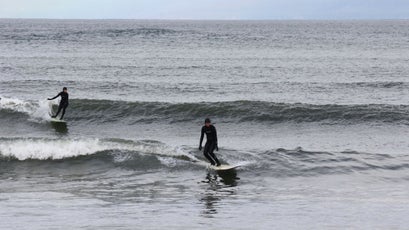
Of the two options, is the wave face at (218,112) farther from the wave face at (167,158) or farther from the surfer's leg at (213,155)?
the surfer's leg at (213,155)

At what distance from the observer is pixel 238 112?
1099 inches

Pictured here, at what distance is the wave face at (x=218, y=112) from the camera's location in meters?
26.9

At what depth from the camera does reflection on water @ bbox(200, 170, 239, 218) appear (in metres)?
13.1

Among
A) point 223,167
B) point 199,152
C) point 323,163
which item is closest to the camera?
point 223,167

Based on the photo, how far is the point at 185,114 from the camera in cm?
2803

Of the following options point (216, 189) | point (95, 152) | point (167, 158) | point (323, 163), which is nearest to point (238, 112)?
point (167, 158)

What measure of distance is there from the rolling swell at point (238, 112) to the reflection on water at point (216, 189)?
1000 cm

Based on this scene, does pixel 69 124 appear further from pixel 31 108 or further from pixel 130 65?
pixel 130 65

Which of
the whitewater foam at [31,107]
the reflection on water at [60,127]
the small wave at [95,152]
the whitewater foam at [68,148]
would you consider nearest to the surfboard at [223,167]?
the small wave at [95,152]

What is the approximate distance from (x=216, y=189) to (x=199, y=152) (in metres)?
4.56

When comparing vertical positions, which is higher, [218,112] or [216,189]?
[218,112]

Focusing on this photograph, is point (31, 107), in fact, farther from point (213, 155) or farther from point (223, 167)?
point (223, 167)

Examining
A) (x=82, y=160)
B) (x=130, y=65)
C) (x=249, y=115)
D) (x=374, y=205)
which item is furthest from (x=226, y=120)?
(x=130, y=65)

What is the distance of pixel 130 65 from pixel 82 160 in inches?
1149
